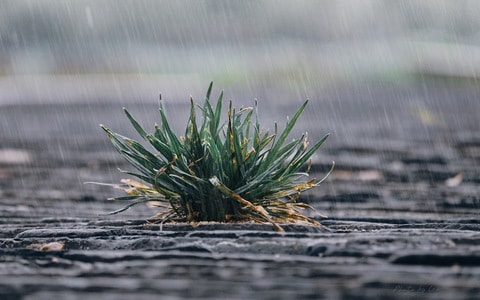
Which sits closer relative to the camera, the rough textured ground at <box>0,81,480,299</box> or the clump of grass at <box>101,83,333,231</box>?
the rough textured ground at <box>0,81,480,299</box>

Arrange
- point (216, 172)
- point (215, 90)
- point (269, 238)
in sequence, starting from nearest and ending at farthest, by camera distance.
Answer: point (269, 238) < point (216, 172) < point (215, 90)

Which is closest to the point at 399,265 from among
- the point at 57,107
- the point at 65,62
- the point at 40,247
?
the point at 40,247

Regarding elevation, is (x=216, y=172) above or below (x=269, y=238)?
above

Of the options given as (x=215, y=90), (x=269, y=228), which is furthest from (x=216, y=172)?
(x=215, y=90)

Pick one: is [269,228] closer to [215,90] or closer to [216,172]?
[216,172]

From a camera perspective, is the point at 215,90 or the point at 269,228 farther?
the point at 215,90

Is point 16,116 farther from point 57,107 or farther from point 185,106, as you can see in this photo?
point 185,106

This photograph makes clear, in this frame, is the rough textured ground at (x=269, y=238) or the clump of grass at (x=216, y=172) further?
the clump of grass at (x=216, y=172)

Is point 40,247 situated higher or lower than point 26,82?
lower
